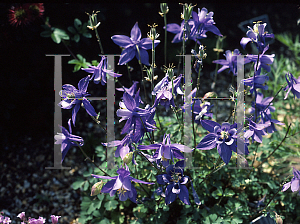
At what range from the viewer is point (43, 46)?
10.4ft

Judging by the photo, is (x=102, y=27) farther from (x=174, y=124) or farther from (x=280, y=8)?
(x=280, y=8)

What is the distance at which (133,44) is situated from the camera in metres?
1.86

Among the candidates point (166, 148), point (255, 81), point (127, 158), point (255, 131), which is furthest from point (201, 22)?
point (127, 158)

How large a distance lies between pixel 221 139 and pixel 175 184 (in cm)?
38

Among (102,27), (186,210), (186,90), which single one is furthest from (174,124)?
(102,27)

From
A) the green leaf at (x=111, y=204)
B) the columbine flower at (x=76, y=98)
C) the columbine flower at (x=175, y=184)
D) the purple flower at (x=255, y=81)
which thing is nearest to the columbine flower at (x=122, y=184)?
the columbine flower at (x=175, y=184)

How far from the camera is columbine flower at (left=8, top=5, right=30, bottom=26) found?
2764 mm

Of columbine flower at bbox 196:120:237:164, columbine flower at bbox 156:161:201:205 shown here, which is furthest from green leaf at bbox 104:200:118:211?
columbine flower at bbox 196:120:237:164

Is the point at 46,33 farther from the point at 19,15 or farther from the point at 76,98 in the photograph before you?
the point at 76,98

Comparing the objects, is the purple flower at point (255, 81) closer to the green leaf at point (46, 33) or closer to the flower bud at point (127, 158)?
the flower bud at point (127, 158)

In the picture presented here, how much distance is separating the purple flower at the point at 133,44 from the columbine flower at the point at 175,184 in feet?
2.20

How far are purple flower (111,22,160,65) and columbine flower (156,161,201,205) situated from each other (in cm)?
67

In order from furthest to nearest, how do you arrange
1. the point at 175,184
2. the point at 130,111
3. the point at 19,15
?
the point at 19,15 < the point at 175,184 < the point at 130,111

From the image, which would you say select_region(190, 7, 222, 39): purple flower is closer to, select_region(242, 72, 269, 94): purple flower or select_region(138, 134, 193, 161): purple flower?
select_region(242, 72, 269, 94): purple flower
